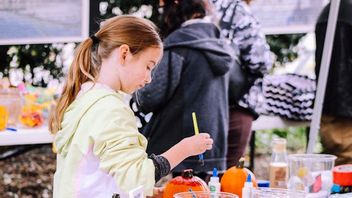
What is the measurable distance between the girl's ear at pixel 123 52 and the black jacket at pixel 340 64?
2307 mm

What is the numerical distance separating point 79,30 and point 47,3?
216 mm

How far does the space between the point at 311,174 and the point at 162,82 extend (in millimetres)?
1105

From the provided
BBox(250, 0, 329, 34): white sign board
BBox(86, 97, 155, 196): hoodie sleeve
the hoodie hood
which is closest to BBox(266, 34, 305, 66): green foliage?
BBox(250, 0, 329, 34): white sign board

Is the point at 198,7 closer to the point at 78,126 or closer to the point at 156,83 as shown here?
the point at 156,83

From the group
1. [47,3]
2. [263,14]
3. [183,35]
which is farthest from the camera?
[263,14]

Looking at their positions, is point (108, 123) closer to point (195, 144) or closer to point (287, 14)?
point (195, 144)

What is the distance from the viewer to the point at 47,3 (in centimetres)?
395

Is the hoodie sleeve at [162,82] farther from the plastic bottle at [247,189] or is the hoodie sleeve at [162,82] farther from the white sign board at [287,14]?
the plastic bottle at [247,189]

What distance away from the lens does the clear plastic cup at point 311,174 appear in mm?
3289

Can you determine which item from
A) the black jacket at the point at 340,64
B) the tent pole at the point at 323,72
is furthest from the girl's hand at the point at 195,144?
the black jacket at the point at 340,64

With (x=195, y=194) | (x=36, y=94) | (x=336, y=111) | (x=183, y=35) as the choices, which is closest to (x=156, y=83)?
(x=183, y=35)

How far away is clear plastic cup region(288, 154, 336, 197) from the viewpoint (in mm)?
3289

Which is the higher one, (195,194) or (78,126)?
(78,126)

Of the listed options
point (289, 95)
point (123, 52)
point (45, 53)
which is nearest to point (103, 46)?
point (123, 52)
